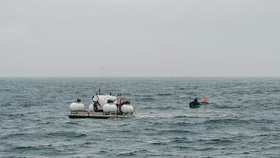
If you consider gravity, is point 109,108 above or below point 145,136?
above

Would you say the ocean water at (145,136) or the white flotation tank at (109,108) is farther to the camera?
the white flotation tank at (109,108)

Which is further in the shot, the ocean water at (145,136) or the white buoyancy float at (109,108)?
the white buoyancy float at (109,108)

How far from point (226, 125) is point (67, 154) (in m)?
22.6

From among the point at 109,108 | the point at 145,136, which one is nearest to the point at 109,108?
the point at 109,108

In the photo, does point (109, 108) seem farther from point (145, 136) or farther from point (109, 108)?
point (145, 136)

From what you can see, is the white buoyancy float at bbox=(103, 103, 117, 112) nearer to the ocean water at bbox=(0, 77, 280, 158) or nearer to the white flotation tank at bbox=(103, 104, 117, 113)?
the white flotation tank at bbox=(103, 104, 117, 113)

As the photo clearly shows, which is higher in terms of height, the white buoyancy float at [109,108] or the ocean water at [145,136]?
the white buoyancy float at [109,108]

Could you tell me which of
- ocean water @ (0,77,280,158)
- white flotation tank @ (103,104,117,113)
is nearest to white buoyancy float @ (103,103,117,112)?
white flotation tank @ (103,104,117,113)

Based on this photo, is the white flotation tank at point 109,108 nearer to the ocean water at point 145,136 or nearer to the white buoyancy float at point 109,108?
the white buoyancy float at point 109,108

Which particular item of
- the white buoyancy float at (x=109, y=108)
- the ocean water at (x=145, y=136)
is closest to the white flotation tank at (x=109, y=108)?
the white buoyancy float at (x=109, y=108)

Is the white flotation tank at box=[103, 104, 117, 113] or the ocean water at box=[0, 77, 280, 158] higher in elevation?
the white flotation tank at box=[103, 104, 117, 113]

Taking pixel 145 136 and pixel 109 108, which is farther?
pixel 109 108

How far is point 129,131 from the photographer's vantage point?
43.9m

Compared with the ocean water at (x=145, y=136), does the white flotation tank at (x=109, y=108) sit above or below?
above
